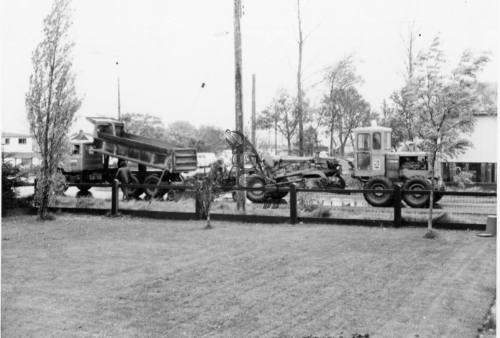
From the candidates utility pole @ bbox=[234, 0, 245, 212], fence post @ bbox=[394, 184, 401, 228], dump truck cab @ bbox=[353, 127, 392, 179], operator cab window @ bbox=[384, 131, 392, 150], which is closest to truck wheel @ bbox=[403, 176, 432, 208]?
dump truck cab @ bbox=[353, 127, 392, 179]

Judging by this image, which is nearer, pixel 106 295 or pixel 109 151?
pixel 106 295

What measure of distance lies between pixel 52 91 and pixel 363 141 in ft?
25.2

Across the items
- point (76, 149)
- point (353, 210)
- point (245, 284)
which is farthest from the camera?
point (76, 149)

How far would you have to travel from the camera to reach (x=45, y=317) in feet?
16.7

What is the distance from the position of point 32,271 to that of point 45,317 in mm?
2008

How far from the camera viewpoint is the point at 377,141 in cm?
1490

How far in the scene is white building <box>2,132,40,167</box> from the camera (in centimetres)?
1257

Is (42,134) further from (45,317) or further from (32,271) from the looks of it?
(45,317)

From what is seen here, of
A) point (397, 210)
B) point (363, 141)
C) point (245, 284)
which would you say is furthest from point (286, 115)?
point (245, 284)

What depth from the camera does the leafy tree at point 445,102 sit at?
8.23m

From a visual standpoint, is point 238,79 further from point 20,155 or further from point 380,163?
point 20,155

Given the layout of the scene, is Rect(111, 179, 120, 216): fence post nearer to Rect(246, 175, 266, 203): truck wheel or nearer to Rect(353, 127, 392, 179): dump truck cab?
Rect(246, 175, 266, 203): truck wheel

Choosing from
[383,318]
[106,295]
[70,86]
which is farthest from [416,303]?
[70,86]

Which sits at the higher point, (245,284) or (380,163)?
(380,163)
